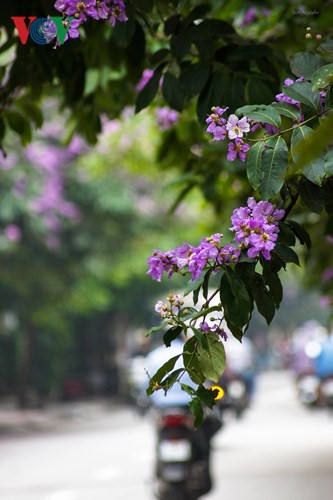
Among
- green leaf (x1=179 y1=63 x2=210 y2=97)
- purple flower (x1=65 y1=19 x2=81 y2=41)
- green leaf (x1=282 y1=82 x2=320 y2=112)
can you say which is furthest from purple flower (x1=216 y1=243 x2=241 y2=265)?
green leaf (x1=179 y1=63 x2=210 y2=97)

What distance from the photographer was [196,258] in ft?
7.76

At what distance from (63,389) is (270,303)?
25998 mm

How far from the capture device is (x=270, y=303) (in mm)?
2447

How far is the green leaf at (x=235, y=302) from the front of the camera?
7.77 feet

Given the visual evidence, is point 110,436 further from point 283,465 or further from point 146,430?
point 283,465

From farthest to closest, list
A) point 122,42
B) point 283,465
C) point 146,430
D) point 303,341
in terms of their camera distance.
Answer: point 303,341 → point 146,430 → point 283,465 → point 122,42

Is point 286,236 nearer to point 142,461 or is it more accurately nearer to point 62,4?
point 62,4

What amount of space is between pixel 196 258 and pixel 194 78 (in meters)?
1.23

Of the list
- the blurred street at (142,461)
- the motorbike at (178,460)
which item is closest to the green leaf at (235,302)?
the motorbike at (178,460)

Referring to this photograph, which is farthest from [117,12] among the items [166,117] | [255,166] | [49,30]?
[166,117]

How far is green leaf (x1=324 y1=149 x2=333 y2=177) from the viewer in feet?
7.49

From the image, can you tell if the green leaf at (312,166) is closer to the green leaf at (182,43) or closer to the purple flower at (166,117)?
the green leaf at (182,43)

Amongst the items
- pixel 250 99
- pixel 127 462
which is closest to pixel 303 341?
pixel 127 462

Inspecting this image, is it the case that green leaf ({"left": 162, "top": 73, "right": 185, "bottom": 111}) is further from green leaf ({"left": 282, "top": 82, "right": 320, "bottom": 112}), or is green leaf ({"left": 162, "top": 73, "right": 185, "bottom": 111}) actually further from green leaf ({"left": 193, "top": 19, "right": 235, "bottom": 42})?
green leaf ({"left": 282, "top": 82, "right": 320, "bottom": 112})
